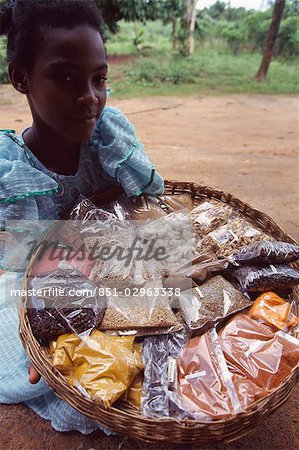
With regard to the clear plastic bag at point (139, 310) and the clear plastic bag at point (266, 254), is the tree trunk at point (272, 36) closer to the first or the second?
the clear plastic bag at point (266, 254)

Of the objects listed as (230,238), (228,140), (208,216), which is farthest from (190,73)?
(230,238)

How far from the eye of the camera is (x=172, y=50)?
1215 cm

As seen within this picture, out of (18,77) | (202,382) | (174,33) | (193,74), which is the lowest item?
(193,74)

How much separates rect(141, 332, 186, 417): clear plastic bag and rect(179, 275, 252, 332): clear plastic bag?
8 centimetres

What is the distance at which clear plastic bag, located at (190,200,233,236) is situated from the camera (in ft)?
5.72

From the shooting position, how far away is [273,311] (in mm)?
1410

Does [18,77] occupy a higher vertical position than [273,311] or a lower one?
higher

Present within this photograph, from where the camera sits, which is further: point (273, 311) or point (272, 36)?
point (272, 36)

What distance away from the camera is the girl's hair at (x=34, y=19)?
130 cm

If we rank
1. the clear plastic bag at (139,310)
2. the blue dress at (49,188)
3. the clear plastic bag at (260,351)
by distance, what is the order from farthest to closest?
1. the blue dress at (49,188)
2. the clear plastic bag at (139,310)
3. the clear plastic bag at (260,351)

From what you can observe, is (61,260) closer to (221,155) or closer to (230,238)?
(230,238)

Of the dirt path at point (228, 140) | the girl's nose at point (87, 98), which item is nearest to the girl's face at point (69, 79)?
the girl's nose at point (87, 98)

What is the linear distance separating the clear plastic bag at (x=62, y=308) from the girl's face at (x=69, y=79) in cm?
58

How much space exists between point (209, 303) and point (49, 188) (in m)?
0.75
